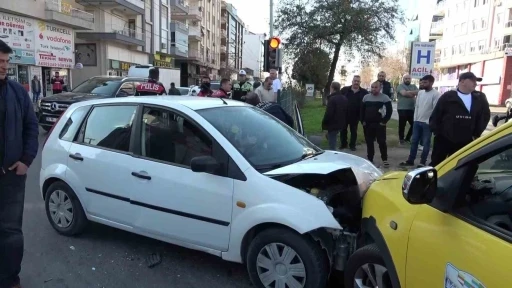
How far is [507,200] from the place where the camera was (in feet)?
6.89

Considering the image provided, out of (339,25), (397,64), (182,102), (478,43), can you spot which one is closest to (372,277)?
(182,102)

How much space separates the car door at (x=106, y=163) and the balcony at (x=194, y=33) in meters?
50.9

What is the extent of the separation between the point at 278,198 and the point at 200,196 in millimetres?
687

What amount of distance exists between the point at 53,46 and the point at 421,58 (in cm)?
2332

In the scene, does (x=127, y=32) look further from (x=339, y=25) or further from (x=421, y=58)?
(x=421, y=58)

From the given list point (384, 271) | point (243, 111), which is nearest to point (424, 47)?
Result: point (243, 111)

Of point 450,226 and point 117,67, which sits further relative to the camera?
point 117,67

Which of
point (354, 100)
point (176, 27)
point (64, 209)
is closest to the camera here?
point (64, 209)

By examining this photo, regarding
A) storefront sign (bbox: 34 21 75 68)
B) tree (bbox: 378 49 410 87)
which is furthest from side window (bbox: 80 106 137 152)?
tree (bbox: 378 49 410 87)

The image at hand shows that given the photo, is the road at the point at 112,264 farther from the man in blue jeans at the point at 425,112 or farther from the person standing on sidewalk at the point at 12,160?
the man in blue jeans at the point at 425,112

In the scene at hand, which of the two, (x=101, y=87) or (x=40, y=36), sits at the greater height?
(x=40, y=36)

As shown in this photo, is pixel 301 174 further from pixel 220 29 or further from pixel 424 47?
pixel 220 29

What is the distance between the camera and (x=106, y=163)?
3799 millimetres

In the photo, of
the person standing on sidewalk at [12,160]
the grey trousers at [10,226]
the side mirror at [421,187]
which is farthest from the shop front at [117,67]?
the side mirror at [421,187]
